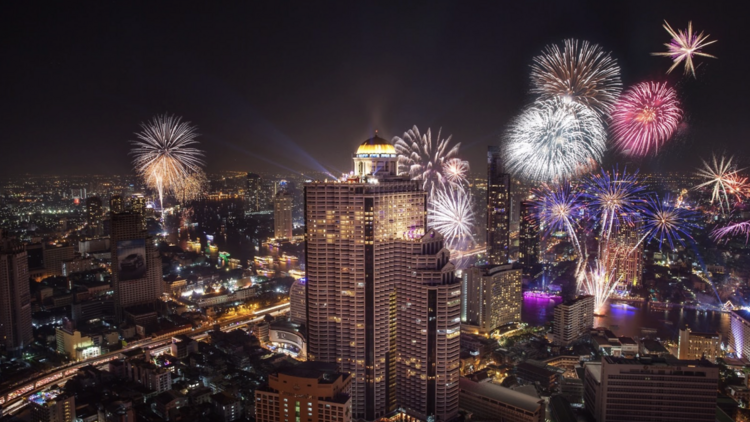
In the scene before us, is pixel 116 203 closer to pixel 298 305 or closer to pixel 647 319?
pixel 298 305

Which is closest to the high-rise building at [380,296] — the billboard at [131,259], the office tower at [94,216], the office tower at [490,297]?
the office tower at [490,297]

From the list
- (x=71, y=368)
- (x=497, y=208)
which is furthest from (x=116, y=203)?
(x=497, y=208)

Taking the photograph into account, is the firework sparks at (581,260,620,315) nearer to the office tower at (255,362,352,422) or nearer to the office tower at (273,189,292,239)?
the office tower at (255,362,352,422)

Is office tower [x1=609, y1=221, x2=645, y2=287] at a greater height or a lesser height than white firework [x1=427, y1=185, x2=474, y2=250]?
lesser

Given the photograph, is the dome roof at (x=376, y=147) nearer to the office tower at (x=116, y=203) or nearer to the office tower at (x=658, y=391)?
the office tower at (x=658, y=391)

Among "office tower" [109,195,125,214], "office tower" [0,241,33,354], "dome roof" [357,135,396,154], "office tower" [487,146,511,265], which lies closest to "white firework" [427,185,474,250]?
"dome roof" [357,135,396,154]

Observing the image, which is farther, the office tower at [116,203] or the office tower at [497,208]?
the office tower at [116,203]

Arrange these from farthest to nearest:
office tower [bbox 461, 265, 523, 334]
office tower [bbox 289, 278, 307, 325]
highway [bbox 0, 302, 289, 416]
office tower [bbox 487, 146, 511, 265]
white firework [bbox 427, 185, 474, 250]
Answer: office tower [bbox 487, 146, 511, 265]
office tower [bbox 461, 265, 523, 334]
white firework [bbox 427, 185, 474, 250]
office tower [bbox 289, 278, 307, 325]
highway [bbox 0, 302, 289, 416]
